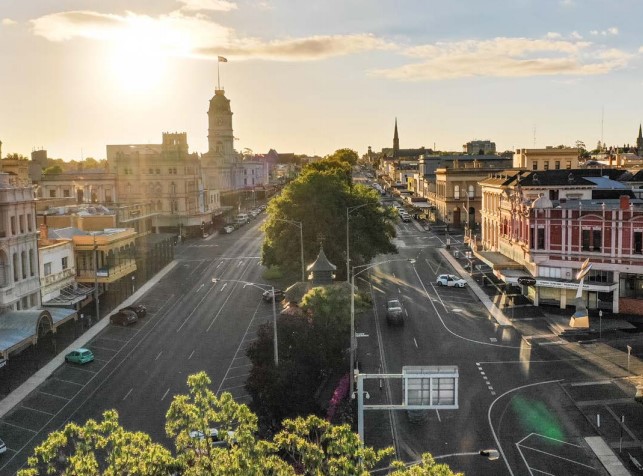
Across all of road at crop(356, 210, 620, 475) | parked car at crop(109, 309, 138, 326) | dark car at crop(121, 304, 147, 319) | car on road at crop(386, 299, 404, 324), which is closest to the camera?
road at crop(356, 210, 620, 475)

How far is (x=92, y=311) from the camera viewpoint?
64.9 meters

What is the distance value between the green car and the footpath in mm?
32393

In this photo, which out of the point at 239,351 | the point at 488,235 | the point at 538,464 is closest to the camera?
the point at 538,464

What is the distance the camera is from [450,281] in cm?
7481

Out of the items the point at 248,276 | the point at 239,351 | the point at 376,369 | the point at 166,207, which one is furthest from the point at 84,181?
the point at 376,369

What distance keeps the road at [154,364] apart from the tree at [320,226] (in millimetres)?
5775

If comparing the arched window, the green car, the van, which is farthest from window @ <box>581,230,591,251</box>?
the van

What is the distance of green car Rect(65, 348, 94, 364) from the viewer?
49906 millimetres

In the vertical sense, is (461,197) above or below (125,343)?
above

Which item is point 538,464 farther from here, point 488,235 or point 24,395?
point 488,235

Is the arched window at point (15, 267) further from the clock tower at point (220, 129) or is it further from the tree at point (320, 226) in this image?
the clock tower at point (220, 129)

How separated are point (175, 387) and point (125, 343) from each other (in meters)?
12.1

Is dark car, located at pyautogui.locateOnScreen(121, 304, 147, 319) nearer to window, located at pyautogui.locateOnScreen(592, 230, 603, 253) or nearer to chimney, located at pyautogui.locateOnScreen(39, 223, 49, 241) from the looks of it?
chimney, located at pyautogui.locateOnScreen(39, 223, 49, 241)

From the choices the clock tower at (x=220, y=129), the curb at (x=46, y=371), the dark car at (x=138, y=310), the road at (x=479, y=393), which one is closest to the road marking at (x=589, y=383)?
the road at (x=479, y=393)
